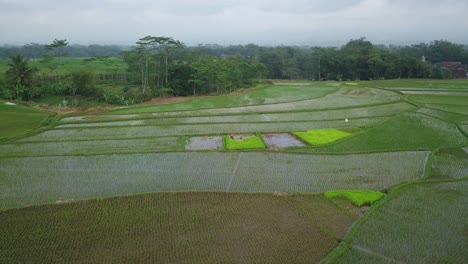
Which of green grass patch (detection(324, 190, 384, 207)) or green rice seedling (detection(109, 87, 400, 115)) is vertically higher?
green rice seedling (detection(109, 87, 400, 115))

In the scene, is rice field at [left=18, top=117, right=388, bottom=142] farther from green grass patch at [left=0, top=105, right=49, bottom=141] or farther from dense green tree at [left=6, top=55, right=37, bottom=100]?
dense green tree at [left=6, top=55, right=37, bottom=100]

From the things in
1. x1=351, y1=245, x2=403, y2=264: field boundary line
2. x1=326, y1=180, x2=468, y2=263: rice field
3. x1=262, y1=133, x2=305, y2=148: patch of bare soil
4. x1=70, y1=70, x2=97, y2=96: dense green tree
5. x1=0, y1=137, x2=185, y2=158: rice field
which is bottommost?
x1=351, y1=245, x2=403, y2=264: field boundary line

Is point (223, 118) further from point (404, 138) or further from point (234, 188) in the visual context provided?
point (234, 188)

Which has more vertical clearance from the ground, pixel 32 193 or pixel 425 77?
pixel 425 77

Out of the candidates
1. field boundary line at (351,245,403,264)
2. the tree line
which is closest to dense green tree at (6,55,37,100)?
the tree line

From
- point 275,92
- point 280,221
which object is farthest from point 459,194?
point 275,92

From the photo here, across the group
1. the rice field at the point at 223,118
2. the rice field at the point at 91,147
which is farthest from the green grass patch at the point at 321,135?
the rice field at the point at 91,147

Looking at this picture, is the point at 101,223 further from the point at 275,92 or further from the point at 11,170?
the point at 275,92
